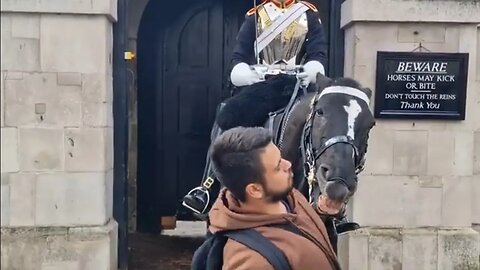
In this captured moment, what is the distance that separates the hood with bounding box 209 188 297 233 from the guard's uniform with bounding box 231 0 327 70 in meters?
2.40

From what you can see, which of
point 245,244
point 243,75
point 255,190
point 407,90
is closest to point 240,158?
point 255,190

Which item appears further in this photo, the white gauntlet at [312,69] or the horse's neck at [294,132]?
the white gauntlet at [312,69]

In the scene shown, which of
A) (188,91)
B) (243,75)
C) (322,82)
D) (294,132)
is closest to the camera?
(322,82)

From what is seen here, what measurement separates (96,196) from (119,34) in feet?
4.04

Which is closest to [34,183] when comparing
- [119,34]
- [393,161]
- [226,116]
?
[119,34]

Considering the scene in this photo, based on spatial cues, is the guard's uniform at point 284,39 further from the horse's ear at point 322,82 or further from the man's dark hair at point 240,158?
the man's dark hair at point 240,158

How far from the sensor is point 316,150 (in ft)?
9.59

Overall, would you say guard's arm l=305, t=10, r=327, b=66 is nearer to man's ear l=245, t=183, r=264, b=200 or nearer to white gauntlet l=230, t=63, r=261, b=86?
white gauntlet l=230, t=63, r=261, b=86

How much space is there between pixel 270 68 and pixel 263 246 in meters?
2.43

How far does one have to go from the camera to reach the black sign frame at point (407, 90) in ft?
16.6

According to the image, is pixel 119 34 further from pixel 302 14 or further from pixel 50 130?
pixel 302 14

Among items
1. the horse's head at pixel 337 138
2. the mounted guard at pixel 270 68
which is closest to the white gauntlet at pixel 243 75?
the mounted guard at pixel 270 68

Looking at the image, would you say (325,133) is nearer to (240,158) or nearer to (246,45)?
(240,158)

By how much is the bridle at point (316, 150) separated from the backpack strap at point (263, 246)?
1.01 m
